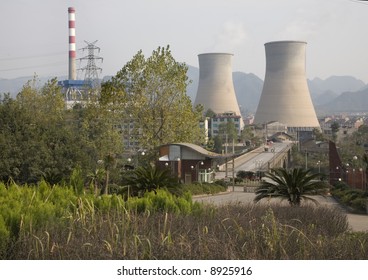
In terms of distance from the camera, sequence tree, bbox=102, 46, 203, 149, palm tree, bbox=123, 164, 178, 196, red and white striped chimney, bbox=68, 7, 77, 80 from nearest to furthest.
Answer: palm tree, bbox=123, 164, 178, 196 < tree, bbox=102, 46, 203, 149 < red and white striped chimney, bbox=68, 7, 77, 80

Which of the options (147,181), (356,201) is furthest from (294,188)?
(356,201)

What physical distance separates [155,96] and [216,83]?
4894 cm

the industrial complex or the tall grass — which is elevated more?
the industrial complex

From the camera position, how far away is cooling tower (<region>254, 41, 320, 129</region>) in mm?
57156

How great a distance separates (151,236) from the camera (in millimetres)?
5680

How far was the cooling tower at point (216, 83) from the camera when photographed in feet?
219

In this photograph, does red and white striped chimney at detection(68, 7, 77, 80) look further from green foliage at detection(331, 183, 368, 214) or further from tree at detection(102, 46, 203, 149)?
green foliage at detection(331, 183, 368, 214)

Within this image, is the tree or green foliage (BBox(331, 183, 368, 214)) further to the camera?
the tree

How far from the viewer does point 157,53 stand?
19297mm

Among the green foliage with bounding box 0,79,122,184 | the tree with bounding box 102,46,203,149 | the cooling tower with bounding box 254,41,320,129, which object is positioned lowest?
the green foliage with bounding box 0,79,122,184

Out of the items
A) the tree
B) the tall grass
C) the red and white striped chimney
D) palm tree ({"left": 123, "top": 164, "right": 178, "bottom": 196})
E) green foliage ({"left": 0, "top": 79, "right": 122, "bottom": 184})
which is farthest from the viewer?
the red and white striped chimney

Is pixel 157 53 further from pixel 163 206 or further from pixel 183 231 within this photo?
pixel 183 231

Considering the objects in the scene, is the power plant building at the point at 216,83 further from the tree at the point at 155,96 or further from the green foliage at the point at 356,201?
the green foliage at the point at 356,201

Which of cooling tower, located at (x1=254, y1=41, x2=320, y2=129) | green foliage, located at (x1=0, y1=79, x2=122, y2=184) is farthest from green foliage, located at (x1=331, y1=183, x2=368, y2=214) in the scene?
cooling tower, located at (x1=254, y1=41, x2=320, y2=129)
